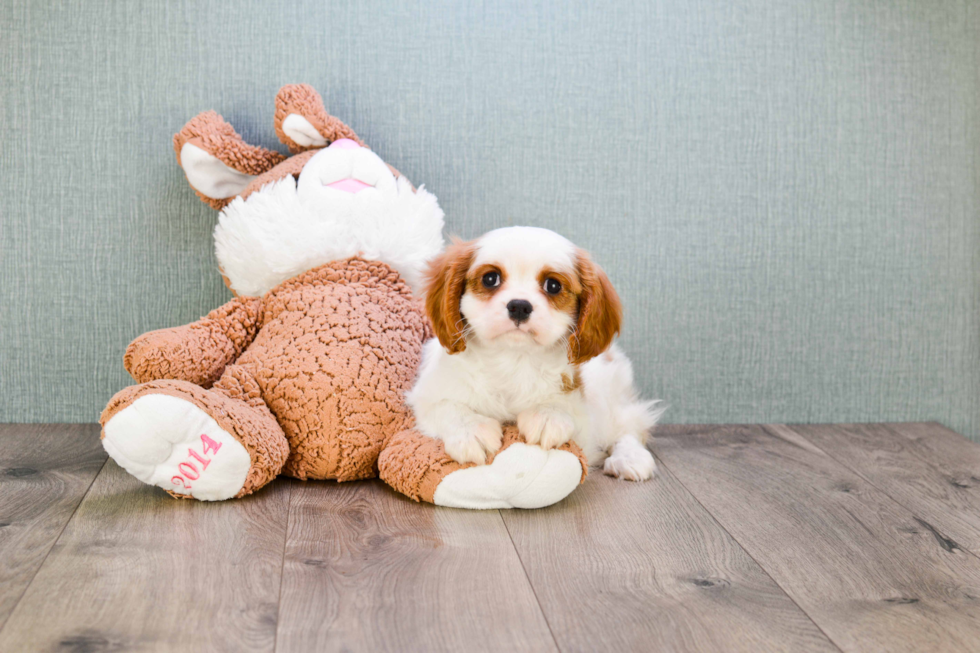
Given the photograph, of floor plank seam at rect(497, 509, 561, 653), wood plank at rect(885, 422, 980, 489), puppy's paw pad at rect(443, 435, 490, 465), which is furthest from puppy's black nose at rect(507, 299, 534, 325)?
wood plank at rect(885, 422, 980, 489)

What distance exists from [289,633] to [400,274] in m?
0.85

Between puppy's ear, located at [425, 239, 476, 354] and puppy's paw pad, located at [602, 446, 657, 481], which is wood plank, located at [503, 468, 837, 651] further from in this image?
puppy's ear, located at [425, 239, 476, 354]

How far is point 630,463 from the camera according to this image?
1.59 meters

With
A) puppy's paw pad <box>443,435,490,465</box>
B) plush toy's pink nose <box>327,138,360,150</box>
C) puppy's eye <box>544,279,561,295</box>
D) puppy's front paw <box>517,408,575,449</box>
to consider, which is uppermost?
plush toy's pink nose <box>327,138,360,150</box>

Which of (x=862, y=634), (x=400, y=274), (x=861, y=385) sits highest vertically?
(x=400, y=274)

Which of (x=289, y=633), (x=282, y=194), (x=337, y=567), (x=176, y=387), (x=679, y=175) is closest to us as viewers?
(x=289, y=633)

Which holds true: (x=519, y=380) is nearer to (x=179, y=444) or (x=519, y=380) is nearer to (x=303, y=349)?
(x=303, y=349)

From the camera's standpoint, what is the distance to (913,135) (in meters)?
1.98

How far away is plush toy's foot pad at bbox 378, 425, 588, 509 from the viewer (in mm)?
1345

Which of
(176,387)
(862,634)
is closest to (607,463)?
(862,634)

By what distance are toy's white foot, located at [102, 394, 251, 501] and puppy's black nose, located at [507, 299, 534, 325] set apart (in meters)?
0.49

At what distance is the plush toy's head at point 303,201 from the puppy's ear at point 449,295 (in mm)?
287

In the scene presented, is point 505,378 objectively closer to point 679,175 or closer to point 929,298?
point 679,175

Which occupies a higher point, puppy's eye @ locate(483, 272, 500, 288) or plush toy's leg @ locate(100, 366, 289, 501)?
puppy's eye @ locate(483, 272, 500, 288)
